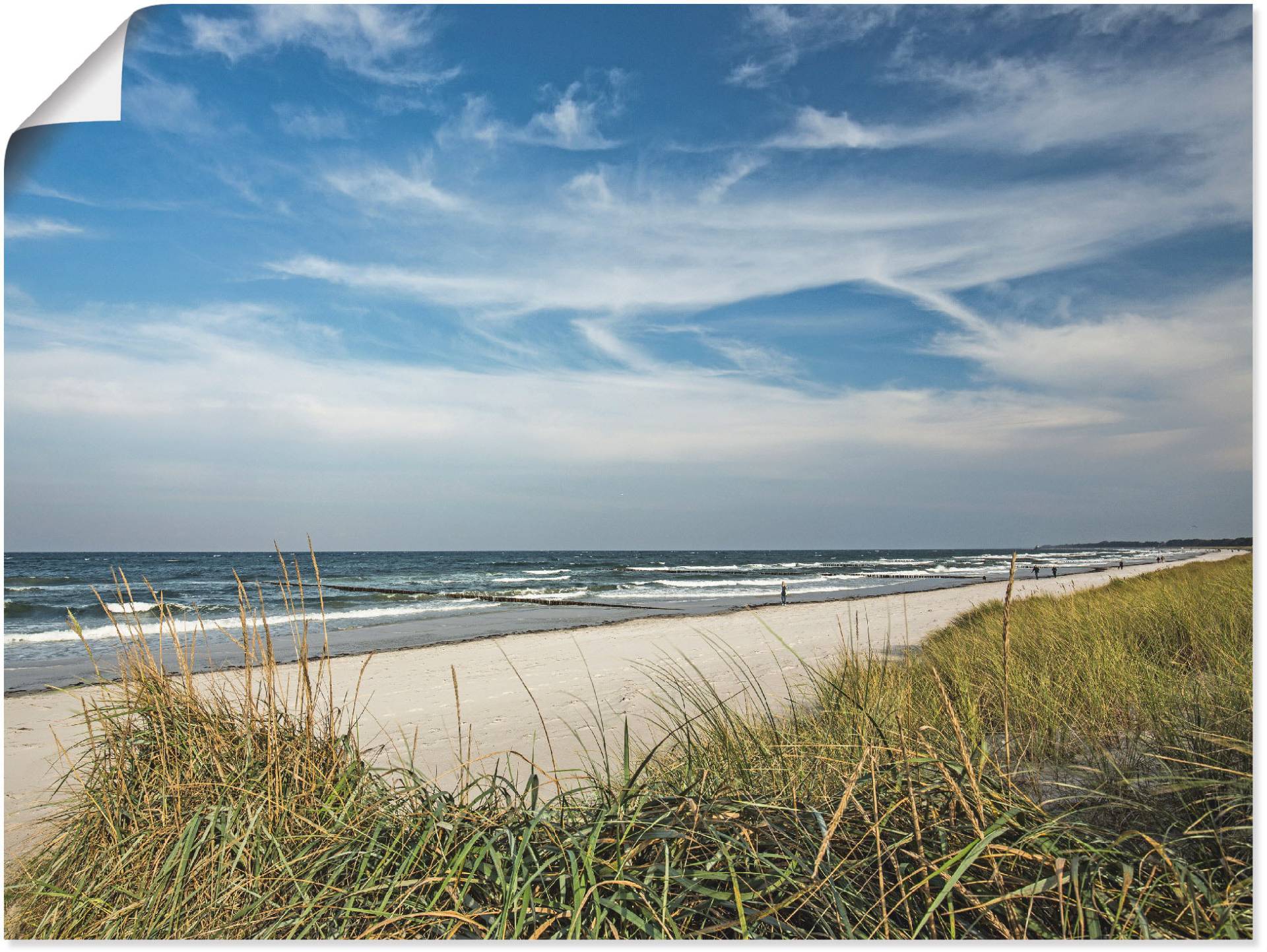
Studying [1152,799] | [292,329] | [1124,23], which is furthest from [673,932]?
[292,329]

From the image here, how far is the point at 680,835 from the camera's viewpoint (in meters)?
1.46

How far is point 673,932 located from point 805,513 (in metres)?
3.38

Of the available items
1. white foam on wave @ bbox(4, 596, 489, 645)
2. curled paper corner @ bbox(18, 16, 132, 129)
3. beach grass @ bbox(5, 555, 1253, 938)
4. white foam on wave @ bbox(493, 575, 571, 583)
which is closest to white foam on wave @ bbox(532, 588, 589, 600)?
white foam on wave @ bbox(4, 596, 489, 645)

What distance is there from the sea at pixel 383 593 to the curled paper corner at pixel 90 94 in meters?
1.21

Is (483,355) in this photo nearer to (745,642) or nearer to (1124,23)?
(1124,23)

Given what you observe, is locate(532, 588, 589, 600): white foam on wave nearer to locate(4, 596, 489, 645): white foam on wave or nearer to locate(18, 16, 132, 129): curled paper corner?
locate(4, 596, 489, 645): white foam on wave

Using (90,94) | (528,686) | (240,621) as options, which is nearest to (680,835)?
(90,94)

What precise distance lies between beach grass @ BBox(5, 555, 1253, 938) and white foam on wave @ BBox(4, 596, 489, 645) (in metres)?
6.61

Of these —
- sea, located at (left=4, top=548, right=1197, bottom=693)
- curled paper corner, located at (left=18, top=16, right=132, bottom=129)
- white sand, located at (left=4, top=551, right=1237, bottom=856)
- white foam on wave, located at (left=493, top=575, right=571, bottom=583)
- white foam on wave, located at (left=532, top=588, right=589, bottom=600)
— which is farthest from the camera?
white foam on wave, located at (left=493, top=575, right=571, bottom=583)

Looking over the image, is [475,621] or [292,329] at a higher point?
[292,329]

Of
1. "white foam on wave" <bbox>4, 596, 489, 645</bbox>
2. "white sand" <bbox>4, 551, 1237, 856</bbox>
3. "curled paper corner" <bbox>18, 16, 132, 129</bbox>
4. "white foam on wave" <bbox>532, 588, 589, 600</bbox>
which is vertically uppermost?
"curled paper corner" <bbox>18, 16, 132, 129</bbox>

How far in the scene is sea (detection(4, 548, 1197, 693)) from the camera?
28.7ft

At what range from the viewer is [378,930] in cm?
150

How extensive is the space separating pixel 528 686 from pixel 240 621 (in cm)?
428
